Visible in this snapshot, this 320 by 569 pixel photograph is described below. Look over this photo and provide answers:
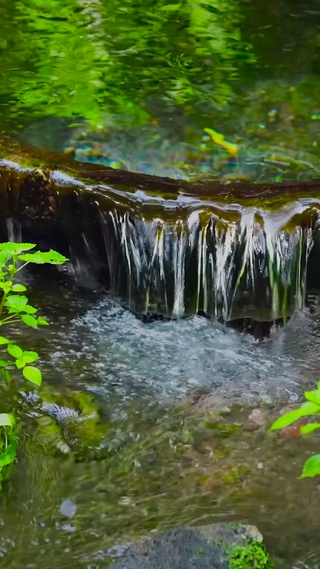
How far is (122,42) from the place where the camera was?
6953mm

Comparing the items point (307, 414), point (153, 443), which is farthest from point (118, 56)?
point (307, 414)

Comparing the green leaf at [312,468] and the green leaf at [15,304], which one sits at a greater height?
the green leaf at [312,468]

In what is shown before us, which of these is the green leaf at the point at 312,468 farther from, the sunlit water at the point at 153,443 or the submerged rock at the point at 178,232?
the submerged rock at the point at 178,232

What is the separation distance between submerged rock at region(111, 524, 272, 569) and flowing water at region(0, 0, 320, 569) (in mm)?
160

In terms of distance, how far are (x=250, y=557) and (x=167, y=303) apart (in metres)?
2.14

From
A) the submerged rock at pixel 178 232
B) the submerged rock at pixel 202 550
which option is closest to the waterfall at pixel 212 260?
the submerged rock at pixel 178 232

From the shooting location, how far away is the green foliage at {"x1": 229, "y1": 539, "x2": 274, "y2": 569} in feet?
8.21

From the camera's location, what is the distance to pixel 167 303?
14.6ft

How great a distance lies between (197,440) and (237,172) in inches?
91.6

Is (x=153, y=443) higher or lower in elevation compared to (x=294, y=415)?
lower

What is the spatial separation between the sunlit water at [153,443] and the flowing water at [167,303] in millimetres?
10

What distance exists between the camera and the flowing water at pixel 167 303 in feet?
9.86

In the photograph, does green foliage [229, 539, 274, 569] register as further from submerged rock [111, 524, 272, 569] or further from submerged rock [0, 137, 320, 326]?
submerged rock [0, 137, 320, 326]

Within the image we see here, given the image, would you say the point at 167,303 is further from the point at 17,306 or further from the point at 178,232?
the point at 17,306
